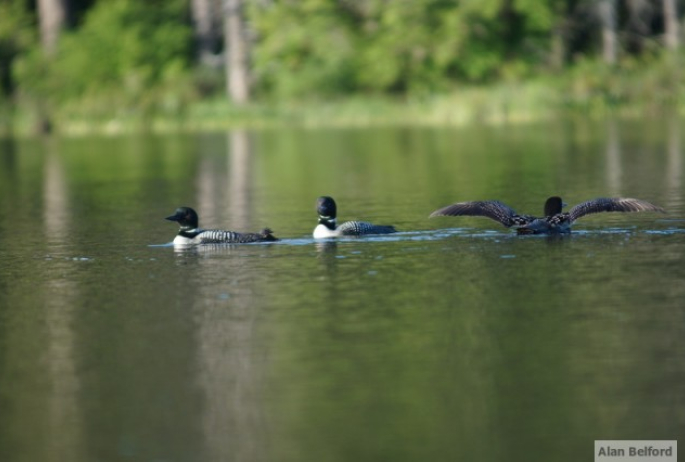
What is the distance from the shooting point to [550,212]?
16391 mm

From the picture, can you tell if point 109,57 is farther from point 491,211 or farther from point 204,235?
point 491,211

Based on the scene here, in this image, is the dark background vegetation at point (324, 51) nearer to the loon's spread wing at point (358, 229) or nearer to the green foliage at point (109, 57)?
the green foliage at point (109, 57)

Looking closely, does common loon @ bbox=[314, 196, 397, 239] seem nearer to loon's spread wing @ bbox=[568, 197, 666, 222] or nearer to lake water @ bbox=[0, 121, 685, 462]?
lake water @ bbox=[0, 121, 685, 462]

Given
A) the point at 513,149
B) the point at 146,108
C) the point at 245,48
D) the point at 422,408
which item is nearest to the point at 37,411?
the point at 422,408

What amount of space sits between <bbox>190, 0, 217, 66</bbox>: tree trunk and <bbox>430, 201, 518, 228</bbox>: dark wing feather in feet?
165

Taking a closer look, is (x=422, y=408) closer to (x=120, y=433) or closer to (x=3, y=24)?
(x=120, y=433)

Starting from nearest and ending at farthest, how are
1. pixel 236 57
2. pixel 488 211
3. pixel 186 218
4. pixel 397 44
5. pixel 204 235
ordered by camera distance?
pixel 488 211 → pixel 186 218 → pixel 204 235 → pixel 397 44 → pixel 236 57

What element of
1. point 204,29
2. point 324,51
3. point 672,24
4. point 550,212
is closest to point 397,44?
point 324,51

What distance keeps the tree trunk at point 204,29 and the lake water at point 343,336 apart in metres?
44.1

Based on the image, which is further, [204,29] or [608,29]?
[204,29]

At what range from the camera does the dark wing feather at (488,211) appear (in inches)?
637

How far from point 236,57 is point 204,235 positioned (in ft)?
152

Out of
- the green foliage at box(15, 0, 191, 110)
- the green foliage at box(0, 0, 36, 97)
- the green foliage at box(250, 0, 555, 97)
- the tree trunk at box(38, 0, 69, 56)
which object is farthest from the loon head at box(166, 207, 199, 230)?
the green foliage at box(0, 0, 36, 97)

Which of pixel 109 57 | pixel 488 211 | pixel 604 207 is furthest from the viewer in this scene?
pixel 109 57
